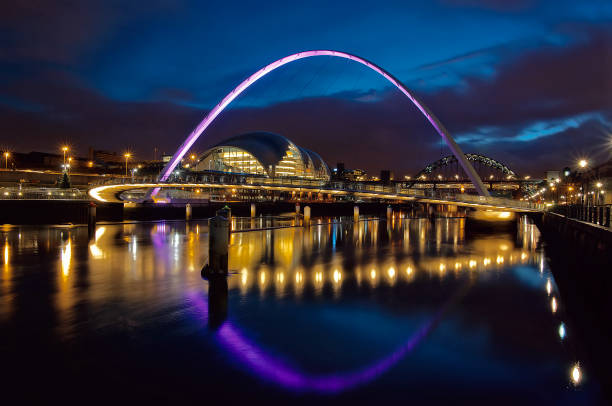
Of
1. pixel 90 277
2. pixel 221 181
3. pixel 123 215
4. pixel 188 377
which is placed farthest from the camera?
pixel 123 215

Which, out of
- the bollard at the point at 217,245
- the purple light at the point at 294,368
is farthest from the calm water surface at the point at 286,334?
the bollard at the point at 217,245

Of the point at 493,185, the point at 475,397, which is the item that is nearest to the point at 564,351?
the point at 475,397

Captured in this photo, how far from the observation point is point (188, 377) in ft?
29.3

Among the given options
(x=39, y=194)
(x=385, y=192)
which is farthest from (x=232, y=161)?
(x=385, y=192)

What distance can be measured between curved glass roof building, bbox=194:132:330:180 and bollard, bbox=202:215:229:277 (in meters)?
79.5

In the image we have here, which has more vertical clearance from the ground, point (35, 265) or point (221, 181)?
point (221, 181)

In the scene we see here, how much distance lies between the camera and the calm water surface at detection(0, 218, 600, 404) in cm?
857

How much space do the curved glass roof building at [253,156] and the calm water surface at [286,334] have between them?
78383 millimetres

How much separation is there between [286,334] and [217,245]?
747 cm

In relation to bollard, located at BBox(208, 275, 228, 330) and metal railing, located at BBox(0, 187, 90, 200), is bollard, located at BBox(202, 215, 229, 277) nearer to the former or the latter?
bollard, located at BBox(208, 275, 228, 330)

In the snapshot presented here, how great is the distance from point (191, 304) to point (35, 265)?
12.1 meters

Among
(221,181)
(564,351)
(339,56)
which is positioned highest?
(339,56)

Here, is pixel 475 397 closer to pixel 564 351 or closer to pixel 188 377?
pixel 564 351

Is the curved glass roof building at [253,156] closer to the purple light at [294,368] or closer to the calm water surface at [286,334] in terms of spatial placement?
the calm water surface at [286,334]
